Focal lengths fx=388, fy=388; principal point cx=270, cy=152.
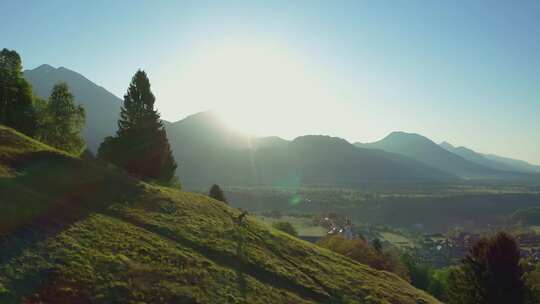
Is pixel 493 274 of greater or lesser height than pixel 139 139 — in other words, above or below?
below

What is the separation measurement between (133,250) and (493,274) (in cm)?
4565

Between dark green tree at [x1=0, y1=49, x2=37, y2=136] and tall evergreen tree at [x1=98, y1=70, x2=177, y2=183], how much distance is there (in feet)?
40.4

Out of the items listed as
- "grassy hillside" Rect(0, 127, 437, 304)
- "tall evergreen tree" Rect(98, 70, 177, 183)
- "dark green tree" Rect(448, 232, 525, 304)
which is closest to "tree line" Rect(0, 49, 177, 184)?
"tall evergreen tree" Rect(98, 70, 177, 183)

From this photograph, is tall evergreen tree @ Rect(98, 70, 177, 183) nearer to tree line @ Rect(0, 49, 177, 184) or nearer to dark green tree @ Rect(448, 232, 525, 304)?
tree line @ Rect(0, 49, 177, 184)

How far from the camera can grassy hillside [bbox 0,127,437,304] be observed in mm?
23781

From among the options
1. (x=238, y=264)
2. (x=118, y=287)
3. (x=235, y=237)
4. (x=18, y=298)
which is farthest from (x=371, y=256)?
(x=18, y=298)

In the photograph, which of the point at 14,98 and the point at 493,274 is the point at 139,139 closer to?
the point at 14,98

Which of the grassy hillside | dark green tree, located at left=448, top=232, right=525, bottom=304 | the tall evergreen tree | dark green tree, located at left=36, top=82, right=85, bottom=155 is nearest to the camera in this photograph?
the grassy hillside

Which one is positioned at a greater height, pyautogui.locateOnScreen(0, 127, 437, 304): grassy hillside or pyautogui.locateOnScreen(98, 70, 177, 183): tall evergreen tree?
pyautogui.locateOnScreen(98, 70, 177, 183): tall evergreen tree

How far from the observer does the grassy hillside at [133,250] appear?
23781 millimetres

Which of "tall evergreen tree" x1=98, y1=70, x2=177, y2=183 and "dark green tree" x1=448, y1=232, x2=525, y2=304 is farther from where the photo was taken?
"tall evergreen tree" x1=98, y1=70, x2=177, y2=183

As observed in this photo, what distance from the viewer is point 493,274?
50.7m

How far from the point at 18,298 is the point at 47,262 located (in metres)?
3.80

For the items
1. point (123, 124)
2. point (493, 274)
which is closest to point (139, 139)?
point (123, 124)
